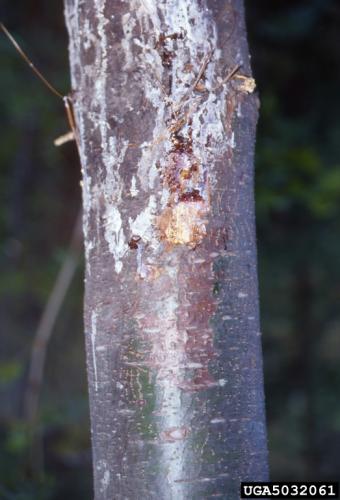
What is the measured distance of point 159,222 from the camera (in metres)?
1.39

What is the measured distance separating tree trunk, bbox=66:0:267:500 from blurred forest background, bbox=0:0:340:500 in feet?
7.79

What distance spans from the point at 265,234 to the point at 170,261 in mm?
4605

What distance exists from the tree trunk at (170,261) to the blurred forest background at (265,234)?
237 cm

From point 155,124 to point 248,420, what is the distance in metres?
0.69

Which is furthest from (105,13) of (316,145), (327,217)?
(327,217)

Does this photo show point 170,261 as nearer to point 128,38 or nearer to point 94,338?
point 94,338

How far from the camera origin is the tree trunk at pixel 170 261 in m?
1.38

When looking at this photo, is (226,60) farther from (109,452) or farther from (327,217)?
(327,217)

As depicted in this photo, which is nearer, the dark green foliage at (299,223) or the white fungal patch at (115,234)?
the white fungal patch at (115,234)

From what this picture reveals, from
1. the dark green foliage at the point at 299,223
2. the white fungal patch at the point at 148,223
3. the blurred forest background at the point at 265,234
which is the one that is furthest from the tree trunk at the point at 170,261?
the dark green foliage at the point at 299,223

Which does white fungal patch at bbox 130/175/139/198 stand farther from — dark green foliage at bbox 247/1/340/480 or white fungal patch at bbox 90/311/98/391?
dark green foliage at bbox 247/1/340/480

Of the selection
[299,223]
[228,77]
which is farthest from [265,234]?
[228,77]

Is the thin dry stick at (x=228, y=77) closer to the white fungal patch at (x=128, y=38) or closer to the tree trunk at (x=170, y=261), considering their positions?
the tree trunk at (x=170, y=261)

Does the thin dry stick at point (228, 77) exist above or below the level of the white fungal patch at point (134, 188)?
above
